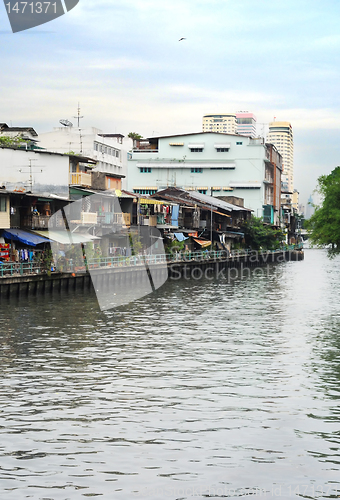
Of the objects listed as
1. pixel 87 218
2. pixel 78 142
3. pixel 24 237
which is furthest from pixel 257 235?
pixel 24 237

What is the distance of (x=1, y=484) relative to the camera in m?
12.4

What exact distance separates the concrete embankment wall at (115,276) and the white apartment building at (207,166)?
89.2ft

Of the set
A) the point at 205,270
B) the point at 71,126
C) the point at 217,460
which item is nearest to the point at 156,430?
the point at 217,460

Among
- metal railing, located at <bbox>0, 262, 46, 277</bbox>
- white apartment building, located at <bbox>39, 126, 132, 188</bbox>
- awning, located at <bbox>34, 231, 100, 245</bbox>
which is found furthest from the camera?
white apartment building, located at <bbox>39, 126, 132, 188</bbox>

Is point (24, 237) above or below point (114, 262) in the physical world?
above

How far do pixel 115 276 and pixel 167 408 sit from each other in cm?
3360

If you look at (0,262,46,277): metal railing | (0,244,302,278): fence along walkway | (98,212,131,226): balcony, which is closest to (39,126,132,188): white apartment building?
(0,244,302,278): fence along walkway

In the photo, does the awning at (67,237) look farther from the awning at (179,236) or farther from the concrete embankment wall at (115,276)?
the awning at (179,236)

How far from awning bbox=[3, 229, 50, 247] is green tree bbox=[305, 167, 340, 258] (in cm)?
4270

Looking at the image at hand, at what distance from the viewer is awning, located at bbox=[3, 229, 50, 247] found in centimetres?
4344

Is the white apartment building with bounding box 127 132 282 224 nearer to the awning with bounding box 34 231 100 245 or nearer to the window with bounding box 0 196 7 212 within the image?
the awning with bounding box 34 231 100 245

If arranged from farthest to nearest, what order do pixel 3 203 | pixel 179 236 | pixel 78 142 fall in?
1. pixel 78 142
2. pixel 179 236
3. pixel 3 203

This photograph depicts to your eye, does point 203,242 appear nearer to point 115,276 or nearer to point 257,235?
point 257,235

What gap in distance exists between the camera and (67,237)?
48.3 metres
